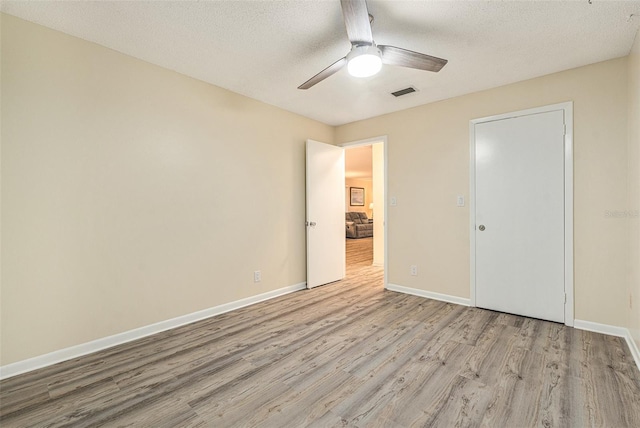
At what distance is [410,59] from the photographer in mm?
2025

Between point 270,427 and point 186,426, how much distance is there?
1.45 feet

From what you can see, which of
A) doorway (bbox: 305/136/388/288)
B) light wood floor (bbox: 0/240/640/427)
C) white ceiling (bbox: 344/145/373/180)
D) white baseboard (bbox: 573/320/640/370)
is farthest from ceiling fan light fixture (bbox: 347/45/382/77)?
white ceiling (bbox: 344/145/373/180)

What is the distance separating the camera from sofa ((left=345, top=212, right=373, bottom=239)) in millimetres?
10094

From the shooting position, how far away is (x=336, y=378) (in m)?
1.92

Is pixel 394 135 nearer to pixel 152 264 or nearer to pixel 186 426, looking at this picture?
pixel 152 264

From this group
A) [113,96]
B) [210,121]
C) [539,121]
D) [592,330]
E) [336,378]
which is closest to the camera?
[336,378]

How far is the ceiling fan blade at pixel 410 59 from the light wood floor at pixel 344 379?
7.05ft

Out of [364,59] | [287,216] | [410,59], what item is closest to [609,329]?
[410,59]

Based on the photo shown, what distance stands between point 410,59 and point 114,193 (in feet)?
8.30

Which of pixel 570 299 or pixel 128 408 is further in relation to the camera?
pixel 570 299

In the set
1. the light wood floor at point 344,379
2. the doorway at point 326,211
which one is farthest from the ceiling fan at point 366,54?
the light wood floor at point 344,379

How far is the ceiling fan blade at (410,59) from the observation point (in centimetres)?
194

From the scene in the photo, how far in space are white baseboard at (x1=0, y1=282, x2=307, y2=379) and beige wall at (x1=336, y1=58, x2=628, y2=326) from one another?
2.18 meters

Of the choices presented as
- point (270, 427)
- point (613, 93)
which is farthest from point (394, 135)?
point (270, 427)
